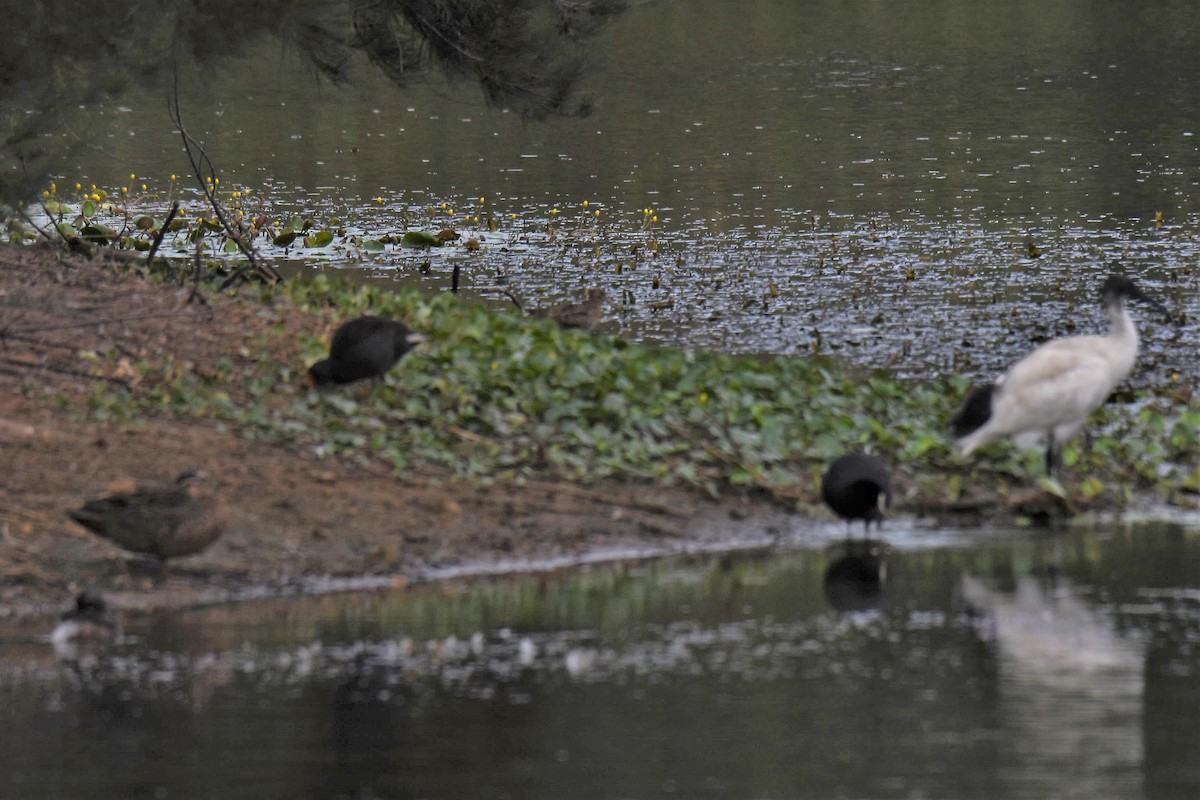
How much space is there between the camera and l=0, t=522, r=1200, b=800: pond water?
640cm

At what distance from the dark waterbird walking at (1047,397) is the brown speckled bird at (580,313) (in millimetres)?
4615

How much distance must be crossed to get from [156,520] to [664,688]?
2687 millimetres

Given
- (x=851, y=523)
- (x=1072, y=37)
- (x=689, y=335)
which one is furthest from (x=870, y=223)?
(x=1072, y=37)

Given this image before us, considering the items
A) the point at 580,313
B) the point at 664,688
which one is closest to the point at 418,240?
the point at 580,313

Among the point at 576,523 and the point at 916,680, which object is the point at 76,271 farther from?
the point at 916,680

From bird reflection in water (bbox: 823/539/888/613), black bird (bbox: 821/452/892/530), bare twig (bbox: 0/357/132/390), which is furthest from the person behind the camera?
bare twig (bbox: 0/357/132/390)

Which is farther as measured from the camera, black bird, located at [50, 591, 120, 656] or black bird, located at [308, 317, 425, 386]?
black bird, located at [308, 317, 425, 386]

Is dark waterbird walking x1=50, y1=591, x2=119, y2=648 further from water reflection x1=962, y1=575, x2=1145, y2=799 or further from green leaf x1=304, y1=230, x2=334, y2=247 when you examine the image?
green leaf x1=304, y1=230, x2=334, y2=247

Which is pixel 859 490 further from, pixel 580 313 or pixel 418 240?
pixel 418 240

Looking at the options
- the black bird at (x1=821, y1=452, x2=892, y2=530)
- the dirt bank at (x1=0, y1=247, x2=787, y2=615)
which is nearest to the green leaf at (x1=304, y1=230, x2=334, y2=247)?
the dirt bank at (x1=0, y1=247, x2=787, y2=615)

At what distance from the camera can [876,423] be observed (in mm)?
11477

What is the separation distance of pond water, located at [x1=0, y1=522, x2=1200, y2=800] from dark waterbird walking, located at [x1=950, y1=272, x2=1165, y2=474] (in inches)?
45.5

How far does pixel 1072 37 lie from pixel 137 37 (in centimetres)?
3335

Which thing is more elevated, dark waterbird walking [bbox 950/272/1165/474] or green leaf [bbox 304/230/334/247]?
green leaf [bbox 304/230/334/247]
